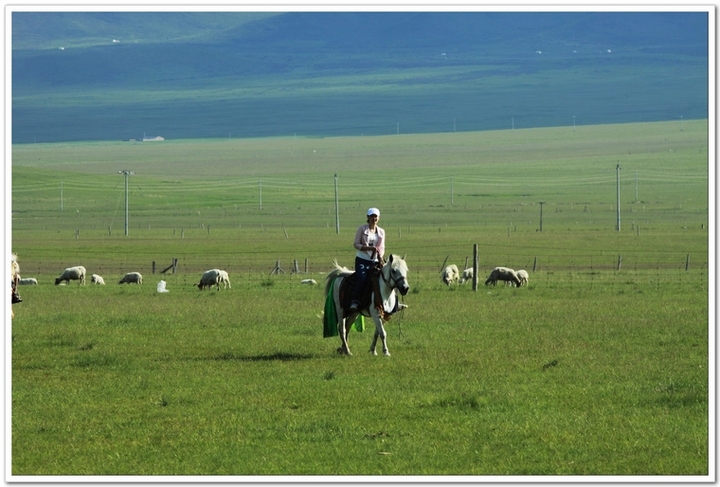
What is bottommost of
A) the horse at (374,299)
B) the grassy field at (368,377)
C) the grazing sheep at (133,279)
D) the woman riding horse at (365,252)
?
the grassy field at (368,377)

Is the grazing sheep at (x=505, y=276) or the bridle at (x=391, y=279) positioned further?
the grazing sheep at (x=505, y=276)

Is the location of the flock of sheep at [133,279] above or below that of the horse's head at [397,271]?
below

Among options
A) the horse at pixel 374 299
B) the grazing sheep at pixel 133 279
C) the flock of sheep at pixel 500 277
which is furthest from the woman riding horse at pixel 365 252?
the grazing sheep at pixel 133 279

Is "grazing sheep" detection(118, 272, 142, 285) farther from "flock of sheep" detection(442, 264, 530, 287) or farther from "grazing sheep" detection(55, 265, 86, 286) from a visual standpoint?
"flock of sheep" detection(442, 264, 530, 287)

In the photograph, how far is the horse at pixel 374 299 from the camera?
17000 mm

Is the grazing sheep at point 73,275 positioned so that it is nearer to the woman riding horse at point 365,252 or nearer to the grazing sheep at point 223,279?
the grazing sheep at point 223,279

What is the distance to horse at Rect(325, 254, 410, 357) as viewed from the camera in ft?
55.8

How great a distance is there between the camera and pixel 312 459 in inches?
429

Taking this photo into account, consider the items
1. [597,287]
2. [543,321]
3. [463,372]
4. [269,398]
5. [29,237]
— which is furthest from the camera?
[29,237]

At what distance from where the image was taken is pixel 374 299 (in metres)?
17.4

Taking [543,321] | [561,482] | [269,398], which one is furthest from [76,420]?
[543,321]

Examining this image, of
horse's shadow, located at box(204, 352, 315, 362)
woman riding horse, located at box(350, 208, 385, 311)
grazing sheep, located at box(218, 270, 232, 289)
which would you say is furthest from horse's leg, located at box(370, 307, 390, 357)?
grazing sheep, located at box(218, 270, 232, 289)

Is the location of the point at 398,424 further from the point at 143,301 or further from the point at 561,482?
the point at 143,301

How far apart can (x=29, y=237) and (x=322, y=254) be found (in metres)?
26.3
